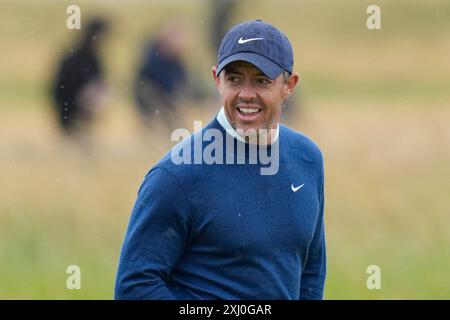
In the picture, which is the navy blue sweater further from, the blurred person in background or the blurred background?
the blurred person in background

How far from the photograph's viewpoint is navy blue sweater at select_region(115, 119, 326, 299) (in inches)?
135

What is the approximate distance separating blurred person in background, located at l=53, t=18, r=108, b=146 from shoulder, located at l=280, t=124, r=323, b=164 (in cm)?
711

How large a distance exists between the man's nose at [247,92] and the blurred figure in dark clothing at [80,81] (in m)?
7.57

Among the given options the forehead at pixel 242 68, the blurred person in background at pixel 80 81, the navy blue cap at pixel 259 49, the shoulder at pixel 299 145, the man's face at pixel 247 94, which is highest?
the blurred person in background at pixel 80 81

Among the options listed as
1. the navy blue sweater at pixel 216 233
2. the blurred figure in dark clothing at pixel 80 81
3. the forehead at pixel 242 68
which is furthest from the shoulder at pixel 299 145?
the blurred figure in dark clothing at pixel 80 81

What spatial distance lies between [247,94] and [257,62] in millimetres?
106

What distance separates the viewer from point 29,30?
84.5 feet

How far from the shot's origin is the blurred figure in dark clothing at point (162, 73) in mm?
12047

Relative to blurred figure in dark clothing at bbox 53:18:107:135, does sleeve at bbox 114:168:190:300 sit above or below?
below

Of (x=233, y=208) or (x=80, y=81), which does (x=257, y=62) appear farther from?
(x=80, y=81)

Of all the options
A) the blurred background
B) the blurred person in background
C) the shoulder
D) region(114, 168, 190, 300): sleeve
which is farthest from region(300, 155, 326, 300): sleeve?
the blurred person in background

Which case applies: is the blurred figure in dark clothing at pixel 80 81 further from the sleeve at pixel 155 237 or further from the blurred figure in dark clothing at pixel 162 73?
the sleeve at pixel 155 237
